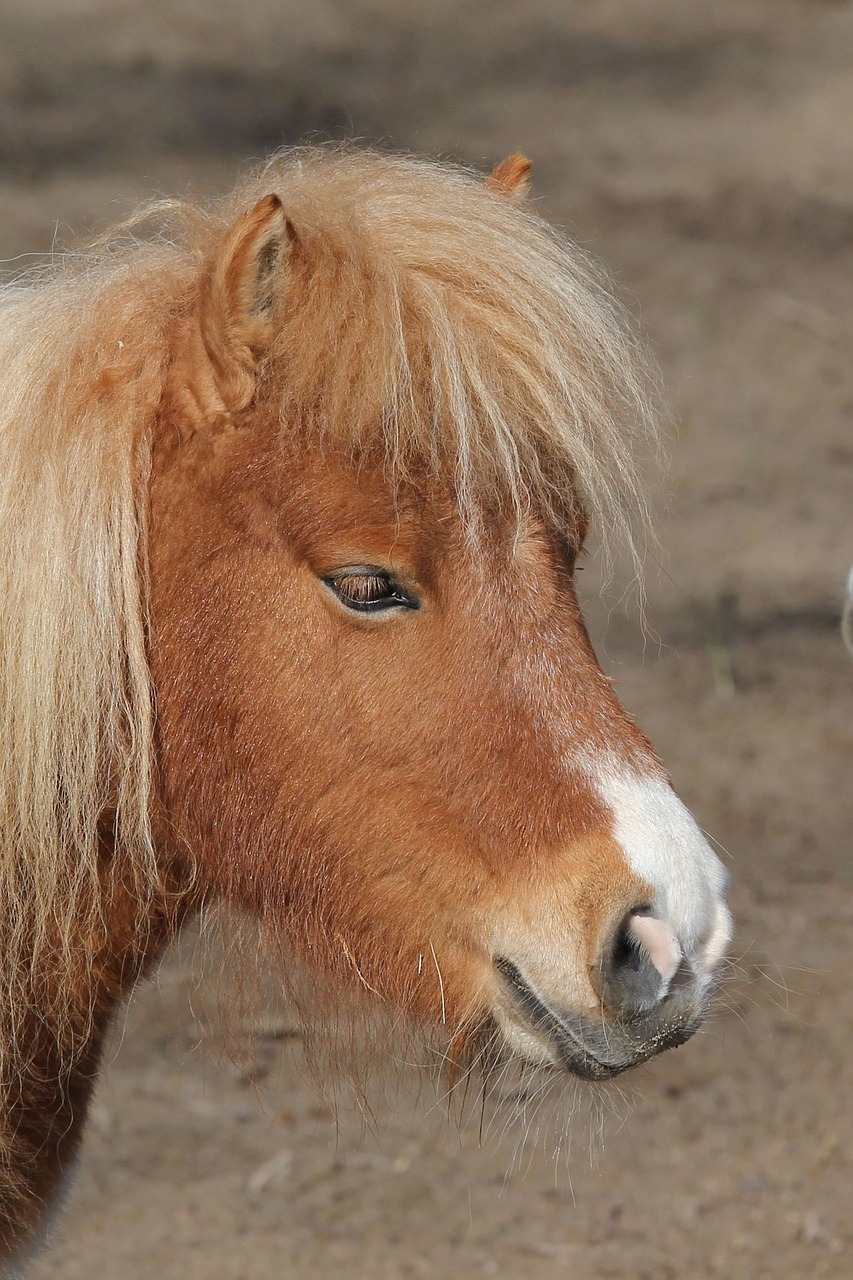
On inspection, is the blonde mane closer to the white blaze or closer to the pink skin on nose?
the white blaze

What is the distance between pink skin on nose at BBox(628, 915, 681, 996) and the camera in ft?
5.73

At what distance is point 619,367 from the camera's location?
2.12 metres

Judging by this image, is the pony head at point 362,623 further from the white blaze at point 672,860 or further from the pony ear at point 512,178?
the pony ear at point 512,178

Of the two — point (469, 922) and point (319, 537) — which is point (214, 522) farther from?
point (469, 922)

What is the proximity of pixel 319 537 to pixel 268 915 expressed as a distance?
681mm

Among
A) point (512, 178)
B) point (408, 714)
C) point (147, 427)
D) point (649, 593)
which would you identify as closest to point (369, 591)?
point (408, 714)

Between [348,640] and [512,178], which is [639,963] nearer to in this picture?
[348,640]

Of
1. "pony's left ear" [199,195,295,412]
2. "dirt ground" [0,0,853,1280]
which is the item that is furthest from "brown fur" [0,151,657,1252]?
"dirt ground" [0,0,853,1280]

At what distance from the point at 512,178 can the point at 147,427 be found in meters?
0.89

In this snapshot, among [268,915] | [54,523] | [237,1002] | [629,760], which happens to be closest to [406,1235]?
A: [237,1002]

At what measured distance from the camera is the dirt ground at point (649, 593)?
3.41m

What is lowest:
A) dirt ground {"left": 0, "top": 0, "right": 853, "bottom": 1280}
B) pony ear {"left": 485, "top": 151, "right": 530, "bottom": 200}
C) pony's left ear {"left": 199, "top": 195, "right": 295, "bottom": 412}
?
dirt ground {"left": 0, "top": 0, "right": 853, "bottom": 1280}

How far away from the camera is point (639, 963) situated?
1795mm

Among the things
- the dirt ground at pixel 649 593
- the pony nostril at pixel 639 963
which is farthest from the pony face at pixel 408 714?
the dirt ground at pixel 649 593
